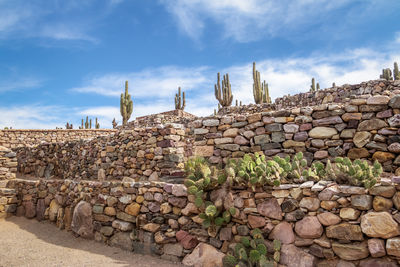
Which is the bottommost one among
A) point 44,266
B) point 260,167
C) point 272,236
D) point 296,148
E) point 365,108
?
point 44,266

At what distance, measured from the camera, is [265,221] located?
3.92 meters

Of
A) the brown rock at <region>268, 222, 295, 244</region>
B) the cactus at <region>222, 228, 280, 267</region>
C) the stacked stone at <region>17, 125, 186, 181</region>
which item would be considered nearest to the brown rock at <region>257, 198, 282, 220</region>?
the brown rock at <region>268, 222, 295, 244</region>

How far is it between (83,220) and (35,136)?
1460cm

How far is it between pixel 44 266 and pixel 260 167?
425 cm

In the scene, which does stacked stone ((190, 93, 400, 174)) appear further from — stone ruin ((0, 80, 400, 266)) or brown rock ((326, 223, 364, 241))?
brown rock ((326, 223, 364, 241))

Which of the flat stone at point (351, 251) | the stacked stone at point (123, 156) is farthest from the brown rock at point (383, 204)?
the stacked stone at point (123, 156)

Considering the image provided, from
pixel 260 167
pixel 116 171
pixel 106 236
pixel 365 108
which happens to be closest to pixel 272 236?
pixel 260 167

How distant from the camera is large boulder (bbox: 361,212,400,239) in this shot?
10.1 feet

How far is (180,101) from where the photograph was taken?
22.8m

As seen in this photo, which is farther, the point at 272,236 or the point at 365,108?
the point at 365,108

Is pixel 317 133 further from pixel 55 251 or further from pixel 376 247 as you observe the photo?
pixel 55 251

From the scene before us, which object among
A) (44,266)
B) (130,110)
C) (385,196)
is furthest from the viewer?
(130,110)

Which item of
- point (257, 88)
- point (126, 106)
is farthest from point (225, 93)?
point (126, 106)

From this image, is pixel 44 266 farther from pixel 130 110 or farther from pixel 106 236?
pixel 130 110
